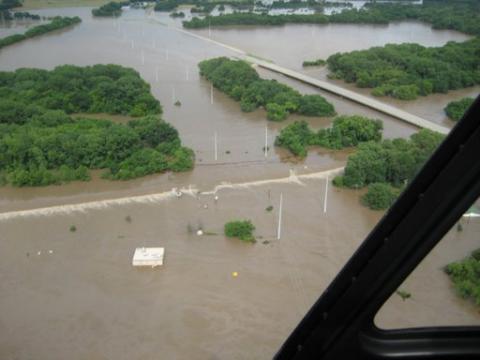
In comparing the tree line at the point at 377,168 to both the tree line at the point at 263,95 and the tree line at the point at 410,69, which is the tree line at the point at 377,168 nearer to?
the tree line at the point at 263,95

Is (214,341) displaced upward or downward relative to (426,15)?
downward

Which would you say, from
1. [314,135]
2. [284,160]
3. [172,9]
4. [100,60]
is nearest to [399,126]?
[314,135]

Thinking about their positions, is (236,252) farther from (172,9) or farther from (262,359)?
(172,9)

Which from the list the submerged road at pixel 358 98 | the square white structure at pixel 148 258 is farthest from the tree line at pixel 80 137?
the submerged road at pixel 358 98

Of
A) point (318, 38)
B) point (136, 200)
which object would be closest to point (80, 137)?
point (136, 200)

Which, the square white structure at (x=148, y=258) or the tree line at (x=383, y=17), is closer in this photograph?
the square white structure at (x=148, y=258)

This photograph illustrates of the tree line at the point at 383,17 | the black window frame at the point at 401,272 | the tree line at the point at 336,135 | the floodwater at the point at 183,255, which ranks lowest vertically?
the floodwater at the point at 183,255

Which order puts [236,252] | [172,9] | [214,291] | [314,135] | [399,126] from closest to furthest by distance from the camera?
1. [214,291]
2. [236,252]
3. [314,135]
4. [399,126]
5. [172,9]
